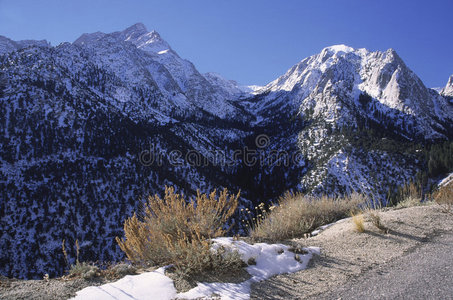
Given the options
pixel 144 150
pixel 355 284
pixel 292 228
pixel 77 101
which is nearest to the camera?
pixel 355 284

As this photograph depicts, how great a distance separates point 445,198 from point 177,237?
24.6 ft

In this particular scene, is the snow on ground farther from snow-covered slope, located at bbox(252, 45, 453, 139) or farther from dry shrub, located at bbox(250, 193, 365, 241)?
snow-covered slope, located at bbox(252, 45, 453, 139)

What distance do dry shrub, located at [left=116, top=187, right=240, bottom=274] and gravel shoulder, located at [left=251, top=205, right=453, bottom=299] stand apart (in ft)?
3.13

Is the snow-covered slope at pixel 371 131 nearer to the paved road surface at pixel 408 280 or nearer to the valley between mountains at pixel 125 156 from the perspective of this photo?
the valley between mountains at pixel 125 156

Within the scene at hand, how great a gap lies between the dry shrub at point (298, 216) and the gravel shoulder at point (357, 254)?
591mm

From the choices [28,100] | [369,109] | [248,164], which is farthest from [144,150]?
[369,109]

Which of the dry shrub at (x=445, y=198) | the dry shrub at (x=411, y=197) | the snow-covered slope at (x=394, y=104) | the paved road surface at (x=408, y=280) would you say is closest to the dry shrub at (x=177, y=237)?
A: the paved road surface at (x=408, y=280)

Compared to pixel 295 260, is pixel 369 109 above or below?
above

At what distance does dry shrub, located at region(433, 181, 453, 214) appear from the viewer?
657cm

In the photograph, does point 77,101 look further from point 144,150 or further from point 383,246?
point 383,246

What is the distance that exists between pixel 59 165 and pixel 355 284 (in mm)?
89654

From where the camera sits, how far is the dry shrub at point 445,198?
6573 mm

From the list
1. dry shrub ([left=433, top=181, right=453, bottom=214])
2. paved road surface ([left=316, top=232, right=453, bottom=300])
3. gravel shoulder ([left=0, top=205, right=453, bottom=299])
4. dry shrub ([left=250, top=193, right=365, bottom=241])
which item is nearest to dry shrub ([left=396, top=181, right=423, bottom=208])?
dry shrub ([left=433, top=181, right=453, bottom=214])

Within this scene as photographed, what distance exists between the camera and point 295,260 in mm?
4129
